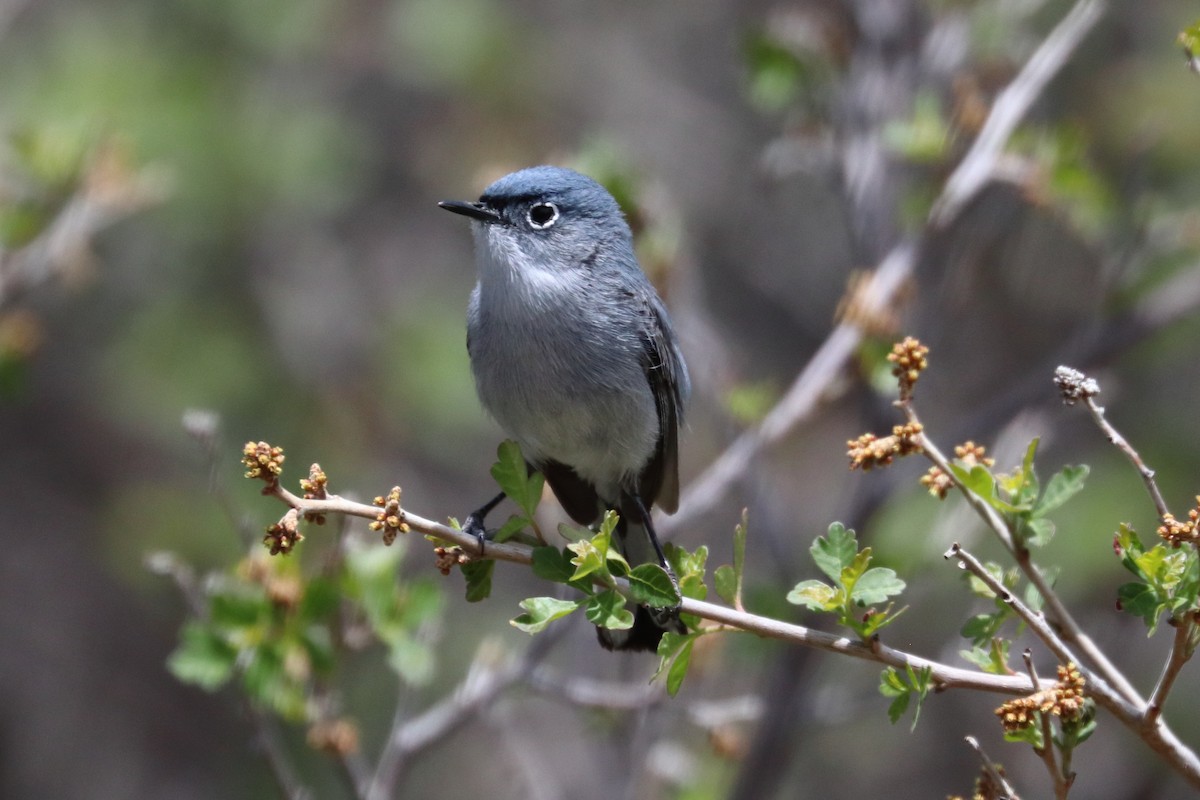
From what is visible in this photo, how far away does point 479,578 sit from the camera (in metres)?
2.38

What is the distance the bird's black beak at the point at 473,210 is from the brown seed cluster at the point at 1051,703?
1923 millimetres

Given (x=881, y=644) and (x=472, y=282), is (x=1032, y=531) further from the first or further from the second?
(x=472, y=282)

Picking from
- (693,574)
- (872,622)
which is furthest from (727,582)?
(872,622)

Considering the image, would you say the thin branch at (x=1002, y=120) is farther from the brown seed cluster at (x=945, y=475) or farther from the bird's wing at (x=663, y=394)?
the brown seed cluster at (x=945, y=475)

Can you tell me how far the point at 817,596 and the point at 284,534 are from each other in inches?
33.2

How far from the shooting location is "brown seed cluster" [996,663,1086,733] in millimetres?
1775

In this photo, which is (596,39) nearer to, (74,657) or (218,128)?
(218,128)

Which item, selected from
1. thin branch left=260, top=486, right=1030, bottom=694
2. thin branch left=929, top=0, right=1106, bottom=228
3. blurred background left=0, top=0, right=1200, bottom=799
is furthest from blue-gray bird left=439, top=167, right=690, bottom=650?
thin branch left=929, top=0, right=1106, bottom=228

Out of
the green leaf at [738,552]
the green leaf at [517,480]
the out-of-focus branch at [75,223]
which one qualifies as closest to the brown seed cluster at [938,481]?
the green leaf at [738,552]

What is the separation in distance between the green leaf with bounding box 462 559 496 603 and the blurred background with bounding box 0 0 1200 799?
1481 millimetres

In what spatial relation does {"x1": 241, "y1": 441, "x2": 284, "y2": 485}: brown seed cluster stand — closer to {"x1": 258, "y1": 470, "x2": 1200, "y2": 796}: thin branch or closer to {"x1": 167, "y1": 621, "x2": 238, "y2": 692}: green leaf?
{"x1": 258, "y1": 470, "x2": 1200, "y2": 796}: thin branch

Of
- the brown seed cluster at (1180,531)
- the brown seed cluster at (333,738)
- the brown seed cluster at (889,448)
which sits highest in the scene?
the brown seed cluster at (889,448)

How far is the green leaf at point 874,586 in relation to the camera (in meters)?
1.99

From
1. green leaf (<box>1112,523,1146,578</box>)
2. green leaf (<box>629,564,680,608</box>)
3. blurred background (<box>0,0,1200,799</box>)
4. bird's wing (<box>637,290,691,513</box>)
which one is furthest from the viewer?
blurred background (<box>0,0,1200,799</box>)
